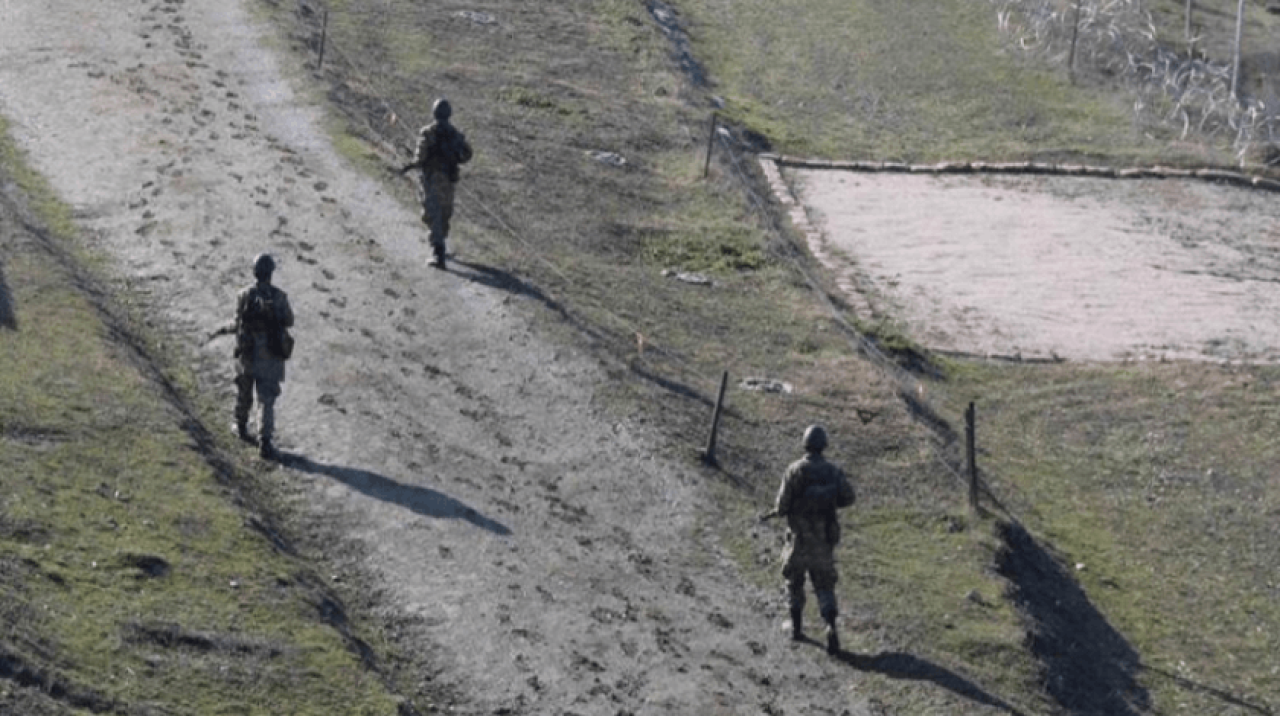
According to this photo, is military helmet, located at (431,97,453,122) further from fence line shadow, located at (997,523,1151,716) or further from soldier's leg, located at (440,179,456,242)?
fence line shadow, located at (997,523,1151,716)

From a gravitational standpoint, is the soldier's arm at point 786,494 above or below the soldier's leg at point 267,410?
above

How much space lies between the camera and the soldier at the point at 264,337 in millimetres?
28266

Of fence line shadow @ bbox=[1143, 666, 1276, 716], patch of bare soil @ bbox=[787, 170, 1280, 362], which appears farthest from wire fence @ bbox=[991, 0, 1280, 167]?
fence line shadow @ bbox=[1143, 666, 1276, 716]

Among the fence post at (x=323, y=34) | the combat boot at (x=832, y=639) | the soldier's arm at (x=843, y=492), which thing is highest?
the soldier's arm at (x=843, y=492)

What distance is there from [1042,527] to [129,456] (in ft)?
44.7

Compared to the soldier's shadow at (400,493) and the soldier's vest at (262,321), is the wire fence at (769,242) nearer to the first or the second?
the soldier's shadow at (400,493)

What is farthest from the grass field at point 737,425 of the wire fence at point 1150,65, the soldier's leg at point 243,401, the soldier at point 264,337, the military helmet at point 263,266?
the military helmet at point 263,266

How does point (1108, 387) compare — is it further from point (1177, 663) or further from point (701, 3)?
point (701, 3)

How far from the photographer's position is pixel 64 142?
139 ft

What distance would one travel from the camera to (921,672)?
2600cm

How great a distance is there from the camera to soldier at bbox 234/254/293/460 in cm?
2827

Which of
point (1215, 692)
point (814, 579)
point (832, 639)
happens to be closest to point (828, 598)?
point (814, 579)

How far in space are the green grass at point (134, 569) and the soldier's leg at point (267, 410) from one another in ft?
2.41

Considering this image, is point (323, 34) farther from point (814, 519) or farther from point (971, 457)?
point (814, 519)
